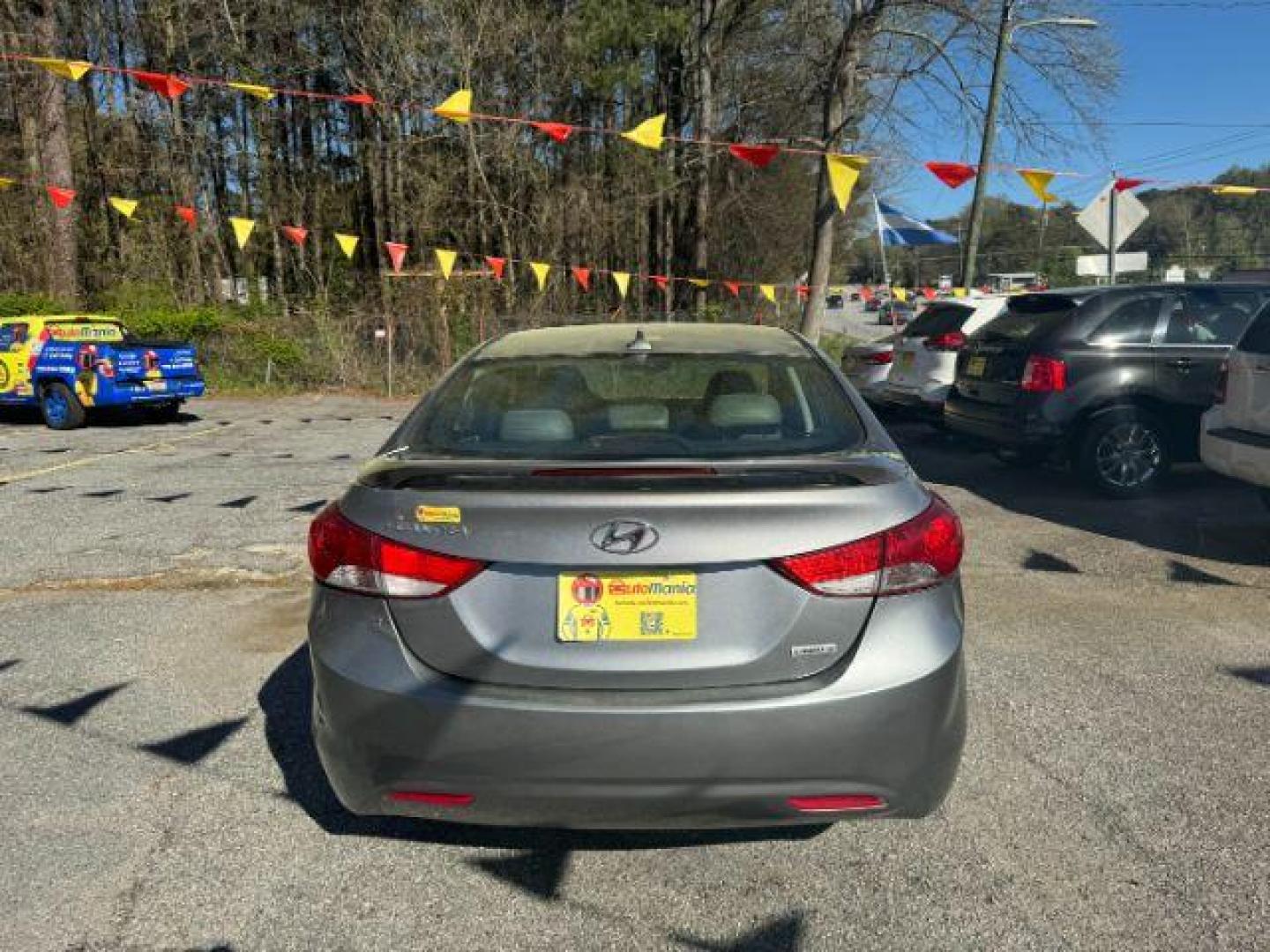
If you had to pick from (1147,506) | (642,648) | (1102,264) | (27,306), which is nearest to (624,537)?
(642,648)

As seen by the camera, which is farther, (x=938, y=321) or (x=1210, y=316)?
(x=938, y=321)

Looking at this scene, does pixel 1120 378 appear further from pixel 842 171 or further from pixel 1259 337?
pixel 842 171

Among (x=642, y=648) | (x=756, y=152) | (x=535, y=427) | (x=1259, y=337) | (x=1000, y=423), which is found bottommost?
(x=1000, y=423)

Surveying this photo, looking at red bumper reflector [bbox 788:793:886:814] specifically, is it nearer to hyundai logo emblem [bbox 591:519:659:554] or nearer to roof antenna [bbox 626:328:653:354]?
hyundai logo emblem [bbox 591:519:659:554]

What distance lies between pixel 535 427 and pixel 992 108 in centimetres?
1751

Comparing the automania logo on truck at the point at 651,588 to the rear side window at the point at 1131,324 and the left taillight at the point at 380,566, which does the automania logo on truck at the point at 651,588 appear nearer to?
the left taillight at the point at 380,566

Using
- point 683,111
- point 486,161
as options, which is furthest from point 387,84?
point 683,111

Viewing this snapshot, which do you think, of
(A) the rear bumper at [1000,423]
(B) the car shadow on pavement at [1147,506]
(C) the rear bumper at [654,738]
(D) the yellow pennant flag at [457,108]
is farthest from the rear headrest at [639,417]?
(D) the yellow pennant flag at [457,108]

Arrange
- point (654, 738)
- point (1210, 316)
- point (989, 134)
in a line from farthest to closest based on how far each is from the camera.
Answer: point (989, 134), point (1210, 316), point (654, 738)

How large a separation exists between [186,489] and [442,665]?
693 cm

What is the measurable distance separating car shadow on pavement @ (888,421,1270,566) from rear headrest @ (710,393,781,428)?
13.9 feet

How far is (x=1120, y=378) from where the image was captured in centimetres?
727

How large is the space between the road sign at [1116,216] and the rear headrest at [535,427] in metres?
13.1

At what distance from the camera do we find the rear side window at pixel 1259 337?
5617mm
